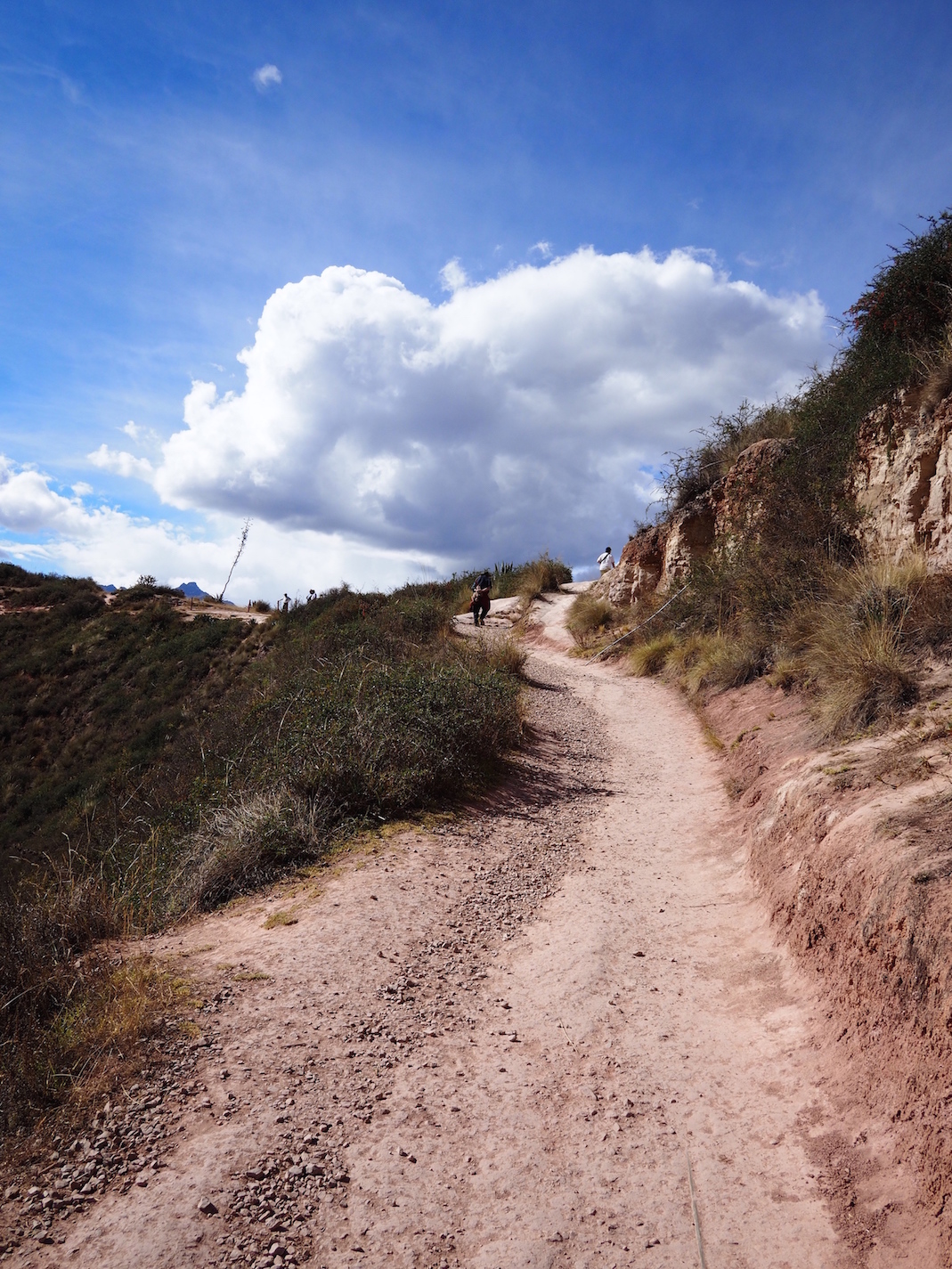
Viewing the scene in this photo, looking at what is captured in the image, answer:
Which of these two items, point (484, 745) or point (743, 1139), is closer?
point (743, 1139)

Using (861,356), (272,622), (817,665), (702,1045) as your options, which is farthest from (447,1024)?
(272,622)

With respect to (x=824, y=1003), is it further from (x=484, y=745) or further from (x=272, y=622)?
(x=272, y=622)

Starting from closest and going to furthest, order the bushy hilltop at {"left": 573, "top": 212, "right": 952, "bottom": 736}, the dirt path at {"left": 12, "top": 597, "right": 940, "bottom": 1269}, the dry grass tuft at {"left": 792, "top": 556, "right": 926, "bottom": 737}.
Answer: the dirt path at {"left": 12, "top": 597, "right": 940, "bottom": 1269}
the dry grass tuft at {"left": 792, "top": 556, "right": 926, "bottom": 737}
the bushy hilltop at {"left": 573, "top": 212, "right": 952, "bottom": 736}

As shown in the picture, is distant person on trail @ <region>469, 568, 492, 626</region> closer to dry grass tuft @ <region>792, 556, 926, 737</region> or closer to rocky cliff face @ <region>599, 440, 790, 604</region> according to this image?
rocky cliff face @ <region>599, 440, 790, 604</region>

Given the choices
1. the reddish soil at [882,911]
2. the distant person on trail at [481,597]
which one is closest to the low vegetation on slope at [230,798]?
the distant person on trail at [481,597]

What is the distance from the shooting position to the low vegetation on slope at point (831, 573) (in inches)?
246

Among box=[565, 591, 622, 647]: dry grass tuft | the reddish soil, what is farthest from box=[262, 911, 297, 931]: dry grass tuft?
box=[565, 591, 622, 647]: dry grass tuft

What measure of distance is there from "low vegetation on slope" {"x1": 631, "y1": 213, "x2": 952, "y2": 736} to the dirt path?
7.39 feet

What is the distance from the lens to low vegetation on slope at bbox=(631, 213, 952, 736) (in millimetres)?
6250

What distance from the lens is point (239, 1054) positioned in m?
3.26

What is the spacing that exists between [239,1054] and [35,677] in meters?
26.2

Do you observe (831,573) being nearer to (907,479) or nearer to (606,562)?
(907,479)

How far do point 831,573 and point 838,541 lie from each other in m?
1.89

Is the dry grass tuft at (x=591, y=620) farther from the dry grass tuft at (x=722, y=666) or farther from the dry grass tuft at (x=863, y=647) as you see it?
the dry grass tuft at (x=863, y=647)
